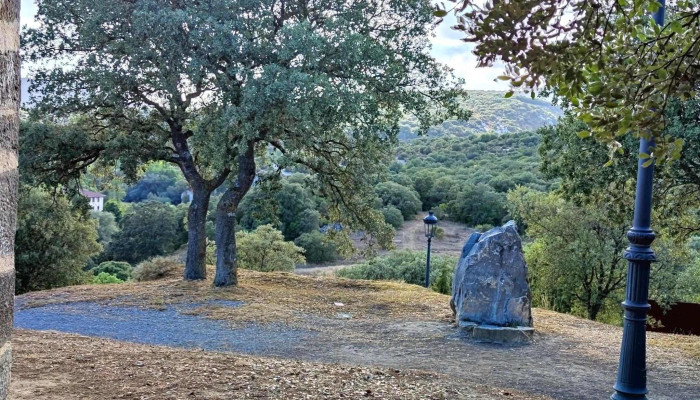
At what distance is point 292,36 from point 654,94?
29.3 feet

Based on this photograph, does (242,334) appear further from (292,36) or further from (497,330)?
(292,36)

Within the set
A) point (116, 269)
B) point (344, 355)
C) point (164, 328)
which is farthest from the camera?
point (116, 269)

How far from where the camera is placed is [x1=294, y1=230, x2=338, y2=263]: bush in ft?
114

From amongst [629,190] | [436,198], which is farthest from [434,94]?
[436,198]

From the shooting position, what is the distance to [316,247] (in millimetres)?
35375

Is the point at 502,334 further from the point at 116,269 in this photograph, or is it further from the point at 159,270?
the point at 116,269

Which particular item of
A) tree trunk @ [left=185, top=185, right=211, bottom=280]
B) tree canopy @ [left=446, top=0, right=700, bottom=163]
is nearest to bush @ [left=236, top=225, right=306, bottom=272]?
tree trunk @ [left=185, top=185, right=211, bottom=280]

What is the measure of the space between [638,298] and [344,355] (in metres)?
4.29

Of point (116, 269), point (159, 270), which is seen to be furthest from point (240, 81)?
point (116, 269)

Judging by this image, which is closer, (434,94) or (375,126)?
(375,126)

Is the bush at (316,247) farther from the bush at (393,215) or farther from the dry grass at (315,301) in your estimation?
the dry grass at (315,301)

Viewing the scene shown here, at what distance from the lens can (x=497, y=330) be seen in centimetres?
992

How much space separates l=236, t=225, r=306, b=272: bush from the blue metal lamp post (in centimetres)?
1969

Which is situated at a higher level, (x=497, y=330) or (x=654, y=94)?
(x=654, y=94)
